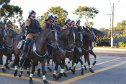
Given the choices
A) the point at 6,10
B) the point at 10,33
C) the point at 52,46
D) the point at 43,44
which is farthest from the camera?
the point at 6,10

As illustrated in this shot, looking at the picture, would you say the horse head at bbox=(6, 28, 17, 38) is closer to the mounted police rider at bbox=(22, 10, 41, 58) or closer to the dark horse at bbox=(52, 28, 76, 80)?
the mounted police rider at bbox=(22, 10, 41, 58)

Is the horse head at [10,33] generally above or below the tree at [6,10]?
below

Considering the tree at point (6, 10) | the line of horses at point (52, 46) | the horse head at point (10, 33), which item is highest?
the tree at point (6, 10)

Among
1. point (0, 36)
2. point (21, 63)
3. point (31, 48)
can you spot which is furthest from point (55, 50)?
point (0, 36)

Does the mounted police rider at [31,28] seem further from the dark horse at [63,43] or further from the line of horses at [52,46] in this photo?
the dark horse at [63,43]

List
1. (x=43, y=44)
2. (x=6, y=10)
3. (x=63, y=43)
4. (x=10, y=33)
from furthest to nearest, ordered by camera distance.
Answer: (x=6, y=10) < (x=10, y=33) < (x=63, y=43) < (x=43, y=44)

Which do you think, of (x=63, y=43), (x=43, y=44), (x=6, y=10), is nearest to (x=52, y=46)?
(x=43, y=44)

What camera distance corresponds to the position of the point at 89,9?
1539 inches

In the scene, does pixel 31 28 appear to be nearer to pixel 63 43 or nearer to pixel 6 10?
pixel 63 43

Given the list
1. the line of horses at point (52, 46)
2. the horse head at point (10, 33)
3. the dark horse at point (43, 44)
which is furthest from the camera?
the horse head at point (10, 33)

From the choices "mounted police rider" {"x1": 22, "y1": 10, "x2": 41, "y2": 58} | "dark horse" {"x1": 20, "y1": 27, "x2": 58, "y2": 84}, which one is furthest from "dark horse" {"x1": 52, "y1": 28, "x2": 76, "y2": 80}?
"mounted police rider" {"x1": 22, "y1": 10, "x2": 41, "y2": 58}

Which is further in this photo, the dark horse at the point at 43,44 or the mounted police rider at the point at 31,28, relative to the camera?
the mounted police rider at the point at 31,28

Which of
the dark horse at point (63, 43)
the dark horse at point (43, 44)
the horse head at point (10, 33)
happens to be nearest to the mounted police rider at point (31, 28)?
the dark horse at point (43, 44)

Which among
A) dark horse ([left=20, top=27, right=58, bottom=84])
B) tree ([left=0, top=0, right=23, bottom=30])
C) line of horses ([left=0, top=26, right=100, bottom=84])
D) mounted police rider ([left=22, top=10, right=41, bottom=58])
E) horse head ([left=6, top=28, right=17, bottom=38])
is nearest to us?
dark horse ([left=20, top=27, right=58, bottom=84])
